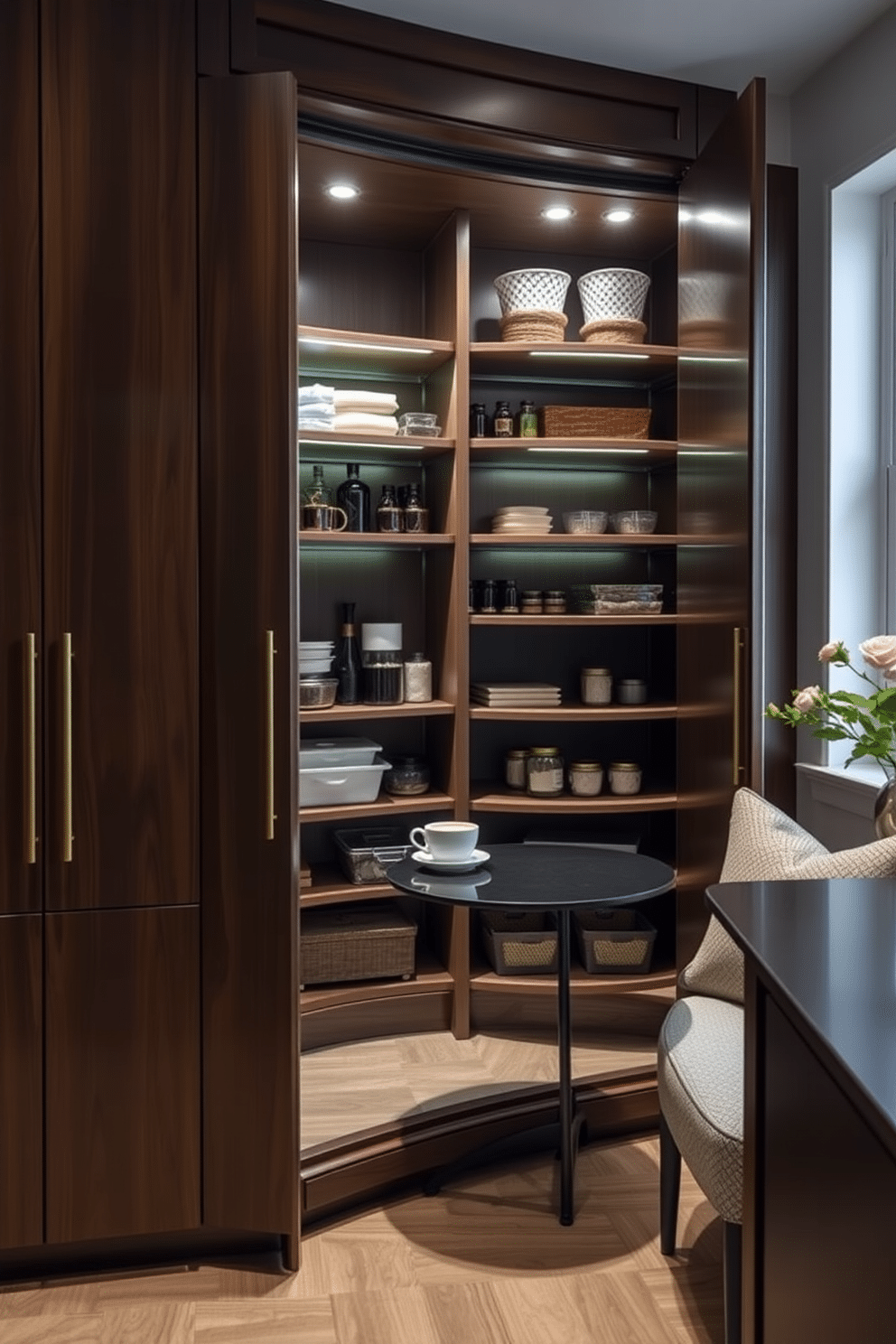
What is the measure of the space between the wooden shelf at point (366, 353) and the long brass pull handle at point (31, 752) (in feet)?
3.64

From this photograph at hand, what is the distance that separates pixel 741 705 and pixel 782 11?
5.35 feet

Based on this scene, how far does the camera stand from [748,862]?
2.28 m

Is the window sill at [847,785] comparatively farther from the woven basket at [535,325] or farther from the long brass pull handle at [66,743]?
the long brass pull handle at [66,743]

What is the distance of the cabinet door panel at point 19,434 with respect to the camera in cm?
216

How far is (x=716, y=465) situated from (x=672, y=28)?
1.07 m

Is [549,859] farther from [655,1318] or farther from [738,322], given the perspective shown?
[738,322]

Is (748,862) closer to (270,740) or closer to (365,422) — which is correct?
(270,740)

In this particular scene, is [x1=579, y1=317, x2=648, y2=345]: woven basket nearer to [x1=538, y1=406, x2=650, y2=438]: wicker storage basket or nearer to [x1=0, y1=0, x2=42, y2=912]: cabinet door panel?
[x1=538, y1=406, x2=650, y2=438]: wicker storage basket

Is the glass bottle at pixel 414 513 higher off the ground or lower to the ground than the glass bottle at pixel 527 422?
lower

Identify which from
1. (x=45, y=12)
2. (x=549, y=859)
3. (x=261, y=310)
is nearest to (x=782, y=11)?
(x=261, y=310)

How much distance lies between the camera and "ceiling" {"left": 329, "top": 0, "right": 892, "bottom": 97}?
2.71 metres

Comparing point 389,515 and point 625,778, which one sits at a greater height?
point 389,515

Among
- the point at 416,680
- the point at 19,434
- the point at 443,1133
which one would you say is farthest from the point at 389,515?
the point at 443,1133

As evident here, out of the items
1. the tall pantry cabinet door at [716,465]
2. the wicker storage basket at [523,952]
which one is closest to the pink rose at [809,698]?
the tall pantry cabinet door at [716,465]
